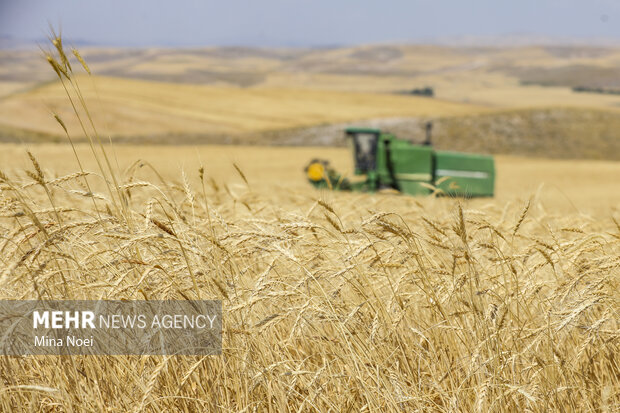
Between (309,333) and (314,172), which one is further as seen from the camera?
(314,172)

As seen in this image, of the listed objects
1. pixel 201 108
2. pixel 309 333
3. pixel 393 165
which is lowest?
pixel 393 165

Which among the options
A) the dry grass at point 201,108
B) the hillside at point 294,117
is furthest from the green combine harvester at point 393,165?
the dry grass at point 201,108

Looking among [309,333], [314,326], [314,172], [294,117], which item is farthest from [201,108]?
[314,326]

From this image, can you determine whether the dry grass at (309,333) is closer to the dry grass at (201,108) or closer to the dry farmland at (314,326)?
the dry farmland at (314,326)

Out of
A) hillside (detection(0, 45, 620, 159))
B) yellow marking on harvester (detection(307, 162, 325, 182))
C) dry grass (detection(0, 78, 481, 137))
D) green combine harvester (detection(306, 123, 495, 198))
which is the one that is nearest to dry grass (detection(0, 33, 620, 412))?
hillside (detection(0, 45, 620, 159))

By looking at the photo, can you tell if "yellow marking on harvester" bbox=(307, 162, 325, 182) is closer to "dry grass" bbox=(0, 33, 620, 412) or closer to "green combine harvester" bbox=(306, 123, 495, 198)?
"green combine harvester" bbox=(306, 123, 495, 198)

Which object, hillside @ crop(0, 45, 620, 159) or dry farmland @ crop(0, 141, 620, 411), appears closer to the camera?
dry farmland @ crop(0, 141, 620, 411)

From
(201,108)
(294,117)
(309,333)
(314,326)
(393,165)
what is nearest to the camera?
(314,326)

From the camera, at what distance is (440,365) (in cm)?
Result: 199

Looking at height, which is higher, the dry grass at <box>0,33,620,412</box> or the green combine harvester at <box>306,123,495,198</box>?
the dry grass at <box>0,33,620,412</box>

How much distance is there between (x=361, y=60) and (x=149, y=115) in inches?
6092

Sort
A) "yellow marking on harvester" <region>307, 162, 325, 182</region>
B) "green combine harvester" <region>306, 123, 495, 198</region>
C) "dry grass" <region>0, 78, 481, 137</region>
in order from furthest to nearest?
"dry grass" <region>0, 78, 481, 137</region>, "green combine harvester" <region>306, 123, 495, 198</region>, "yellow marking on harvester" <region>307, 162, 325, 182</region>

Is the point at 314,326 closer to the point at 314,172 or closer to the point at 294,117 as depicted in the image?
the point at 314,172

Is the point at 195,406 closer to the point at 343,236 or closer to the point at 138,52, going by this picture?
the point at 343,236
